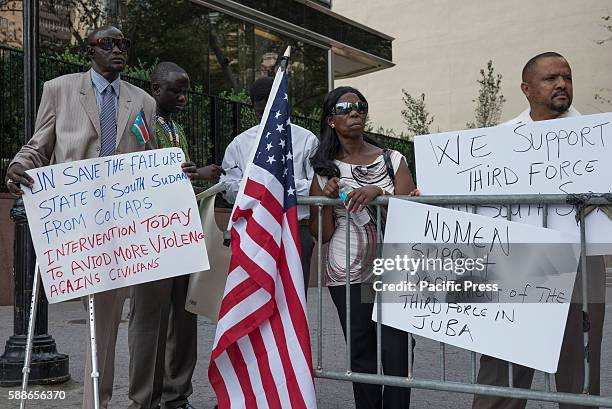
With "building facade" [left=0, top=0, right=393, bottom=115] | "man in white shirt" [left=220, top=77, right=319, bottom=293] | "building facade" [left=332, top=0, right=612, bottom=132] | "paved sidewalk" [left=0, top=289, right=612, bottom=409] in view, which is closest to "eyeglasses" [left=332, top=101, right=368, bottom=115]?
"man in white shirt" [left=220, top=77, right=319, bottom=293]

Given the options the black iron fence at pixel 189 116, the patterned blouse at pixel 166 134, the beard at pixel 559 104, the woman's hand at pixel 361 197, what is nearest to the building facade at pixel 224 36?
the black iron fence at pixel 189 116

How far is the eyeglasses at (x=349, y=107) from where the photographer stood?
4.35 metres

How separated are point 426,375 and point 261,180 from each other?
315cm

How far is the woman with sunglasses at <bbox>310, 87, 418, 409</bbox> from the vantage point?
4.10 metres

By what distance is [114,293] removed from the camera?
454 centimetres

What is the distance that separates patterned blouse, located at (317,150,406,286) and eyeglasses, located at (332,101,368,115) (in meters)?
0.28

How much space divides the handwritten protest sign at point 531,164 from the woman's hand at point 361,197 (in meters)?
0.23

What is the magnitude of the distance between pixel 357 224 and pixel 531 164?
0.98m

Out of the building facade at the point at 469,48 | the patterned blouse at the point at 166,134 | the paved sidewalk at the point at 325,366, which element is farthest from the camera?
the building facade at the point at 469,48

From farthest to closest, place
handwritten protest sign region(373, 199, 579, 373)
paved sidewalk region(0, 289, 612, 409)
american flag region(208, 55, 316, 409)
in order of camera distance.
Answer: paved sidewalk region(0, 289, 612, 409) < american flag region(208, 55, 316, 409) < handwritten protest sign region(373, 199, 579, 373)

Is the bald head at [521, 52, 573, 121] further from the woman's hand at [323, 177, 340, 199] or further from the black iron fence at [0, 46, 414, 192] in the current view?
the black iron fence at [0, 46, 414, 192]

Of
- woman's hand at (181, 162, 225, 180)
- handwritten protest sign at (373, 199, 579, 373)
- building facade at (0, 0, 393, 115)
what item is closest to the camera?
handwritten protest sign at (373, 199, 579, 373)

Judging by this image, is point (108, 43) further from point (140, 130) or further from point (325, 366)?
point (325, 366)

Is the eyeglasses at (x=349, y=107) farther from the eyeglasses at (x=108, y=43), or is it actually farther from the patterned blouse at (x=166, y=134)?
the eyeglasses at (x=108, y=43)
